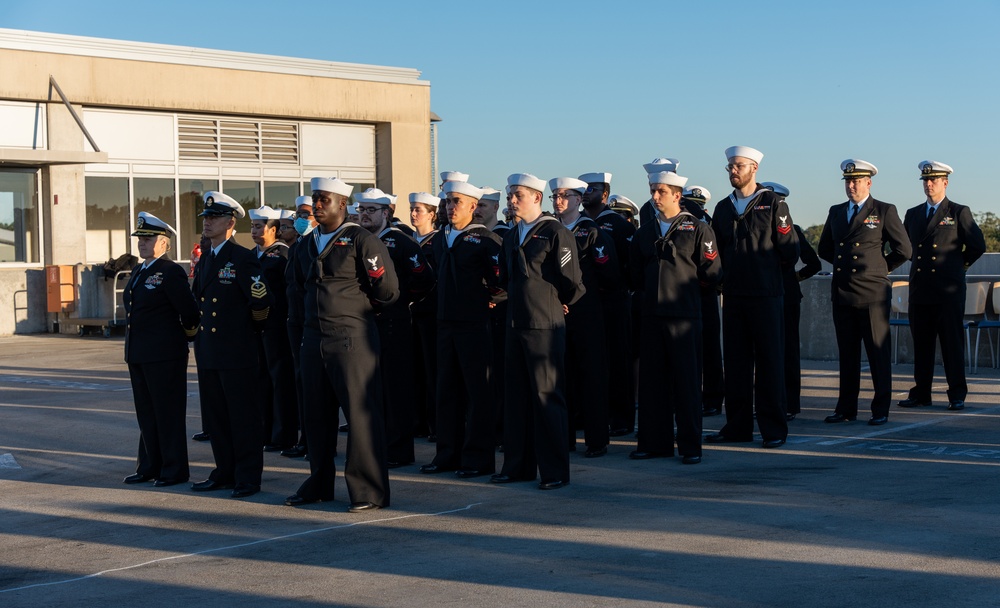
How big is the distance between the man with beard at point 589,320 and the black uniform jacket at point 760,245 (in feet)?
3.18

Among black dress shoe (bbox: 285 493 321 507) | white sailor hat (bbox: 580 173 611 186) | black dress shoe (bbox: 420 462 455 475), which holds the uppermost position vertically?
white sailor hat (bbox: 580 173 611 186)

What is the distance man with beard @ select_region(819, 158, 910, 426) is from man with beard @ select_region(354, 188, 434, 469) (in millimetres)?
3950

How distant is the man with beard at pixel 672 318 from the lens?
9.11m

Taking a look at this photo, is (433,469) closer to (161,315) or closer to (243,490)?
(243,490)

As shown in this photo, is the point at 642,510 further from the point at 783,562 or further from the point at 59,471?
the point at 59,471

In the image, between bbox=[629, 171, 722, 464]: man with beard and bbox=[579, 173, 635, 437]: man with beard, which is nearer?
bbox=[629, 171, 722, 464]: man with beard

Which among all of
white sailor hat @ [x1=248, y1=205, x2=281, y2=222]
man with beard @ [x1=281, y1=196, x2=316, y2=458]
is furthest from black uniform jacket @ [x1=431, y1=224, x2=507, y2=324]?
white sailor hat @ [x1=248, y1=205, x2=281, y2=222]

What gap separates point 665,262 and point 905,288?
292 inches

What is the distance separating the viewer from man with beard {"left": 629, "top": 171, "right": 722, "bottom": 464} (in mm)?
9109

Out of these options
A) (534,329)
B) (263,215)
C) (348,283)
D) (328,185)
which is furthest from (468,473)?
(263,215)

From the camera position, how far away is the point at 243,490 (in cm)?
828

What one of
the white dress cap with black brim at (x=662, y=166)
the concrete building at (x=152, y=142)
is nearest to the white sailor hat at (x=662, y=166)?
the white dress cap with black brim at (x=662, y=166)

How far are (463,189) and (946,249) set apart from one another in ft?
18.3

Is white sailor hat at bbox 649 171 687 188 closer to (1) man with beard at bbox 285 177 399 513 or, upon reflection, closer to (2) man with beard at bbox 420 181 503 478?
(2) man with beard at bbox 420 181 503 478
